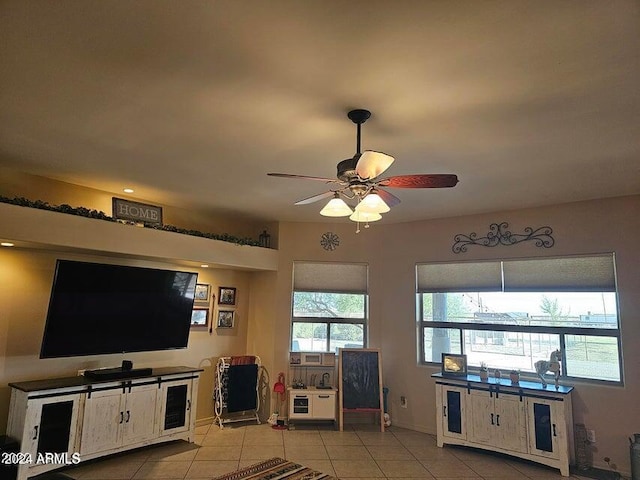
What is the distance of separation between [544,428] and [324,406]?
103 inches

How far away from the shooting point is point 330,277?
6.09 metres

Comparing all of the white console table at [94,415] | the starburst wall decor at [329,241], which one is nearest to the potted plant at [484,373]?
the starburst wall decor at [329,241]

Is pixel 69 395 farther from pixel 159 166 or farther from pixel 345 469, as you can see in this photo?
pixel 345 469

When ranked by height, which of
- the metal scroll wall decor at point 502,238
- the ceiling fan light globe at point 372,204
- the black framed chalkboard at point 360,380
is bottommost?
the black framed chalkboard at point 360,380

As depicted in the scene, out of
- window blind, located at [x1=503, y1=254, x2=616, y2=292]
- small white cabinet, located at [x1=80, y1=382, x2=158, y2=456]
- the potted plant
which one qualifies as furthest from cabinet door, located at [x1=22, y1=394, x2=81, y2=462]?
window blind, located at [x1=503, y1=254, x2=616, y2=292]

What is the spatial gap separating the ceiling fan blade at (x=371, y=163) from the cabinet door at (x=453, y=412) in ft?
11.5

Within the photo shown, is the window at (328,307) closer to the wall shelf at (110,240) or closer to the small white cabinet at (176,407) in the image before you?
the wall shelf at (110,240)

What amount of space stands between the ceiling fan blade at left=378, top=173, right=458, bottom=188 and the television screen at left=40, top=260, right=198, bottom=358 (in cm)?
323

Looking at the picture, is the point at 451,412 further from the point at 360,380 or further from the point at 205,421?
the point at 205,421

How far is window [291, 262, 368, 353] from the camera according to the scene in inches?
236

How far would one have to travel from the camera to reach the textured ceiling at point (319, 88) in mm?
1789

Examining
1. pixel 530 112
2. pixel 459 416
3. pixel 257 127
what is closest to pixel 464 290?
pixel 459 416

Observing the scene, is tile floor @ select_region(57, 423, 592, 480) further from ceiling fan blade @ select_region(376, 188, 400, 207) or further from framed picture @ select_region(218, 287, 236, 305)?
ceiling fan blade @ select_region(376, 188, 400, 207)

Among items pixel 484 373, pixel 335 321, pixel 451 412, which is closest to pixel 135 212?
pixel 335 321
